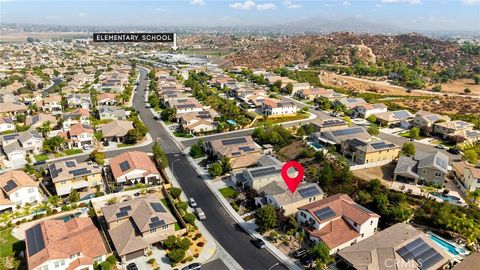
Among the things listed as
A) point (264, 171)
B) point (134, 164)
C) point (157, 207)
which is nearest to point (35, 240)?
point (157, 207)

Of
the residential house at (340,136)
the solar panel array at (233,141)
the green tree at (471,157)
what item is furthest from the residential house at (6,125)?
the green tree at (471,157)

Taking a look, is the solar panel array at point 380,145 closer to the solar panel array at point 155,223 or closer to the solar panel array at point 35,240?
the solar panel array at point 155,223

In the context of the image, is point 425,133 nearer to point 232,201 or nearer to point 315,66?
point 232,201

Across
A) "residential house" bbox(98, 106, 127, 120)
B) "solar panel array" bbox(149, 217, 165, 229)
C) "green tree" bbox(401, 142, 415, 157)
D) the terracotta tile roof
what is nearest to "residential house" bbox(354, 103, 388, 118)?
"green tree" bbox(401, 142, 415, 157)

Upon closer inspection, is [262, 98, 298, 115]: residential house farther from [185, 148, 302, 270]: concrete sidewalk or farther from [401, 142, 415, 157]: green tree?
[401, 142, 415, 157]: green tree

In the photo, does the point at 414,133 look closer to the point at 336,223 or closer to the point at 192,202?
the point at 336,223
